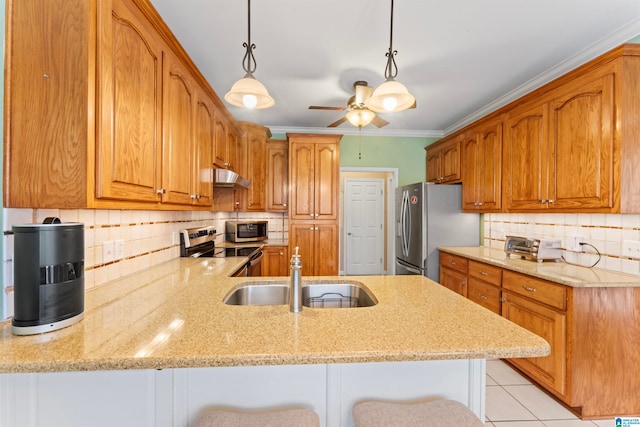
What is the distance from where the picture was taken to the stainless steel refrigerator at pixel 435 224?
3520 millimetres

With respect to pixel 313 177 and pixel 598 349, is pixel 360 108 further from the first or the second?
pixel 598 349

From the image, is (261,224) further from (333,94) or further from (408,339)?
(408,339)

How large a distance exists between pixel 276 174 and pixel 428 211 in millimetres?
2092

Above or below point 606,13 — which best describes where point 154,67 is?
below

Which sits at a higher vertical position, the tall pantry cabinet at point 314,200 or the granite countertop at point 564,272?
the tall pantry cabinet at point 314,200

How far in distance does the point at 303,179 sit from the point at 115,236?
8.39ft

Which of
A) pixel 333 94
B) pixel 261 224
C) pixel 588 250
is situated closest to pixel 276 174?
pixel 261 224


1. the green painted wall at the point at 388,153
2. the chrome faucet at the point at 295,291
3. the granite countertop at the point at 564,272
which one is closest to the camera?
the chrome faucet at the point at 295,291

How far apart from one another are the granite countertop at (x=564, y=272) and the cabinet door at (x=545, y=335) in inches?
8.9

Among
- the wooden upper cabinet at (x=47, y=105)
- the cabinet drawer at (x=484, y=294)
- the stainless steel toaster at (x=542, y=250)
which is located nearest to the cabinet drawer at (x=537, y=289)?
the cabinet drawer at (x=484, y=294)

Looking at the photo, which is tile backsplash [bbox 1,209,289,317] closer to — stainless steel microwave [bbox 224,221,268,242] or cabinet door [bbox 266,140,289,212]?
stainless steel microwave [bbox 224,221,268,242]

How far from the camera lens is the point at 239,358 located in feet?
2.71

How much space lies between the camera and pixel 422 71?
106 inches

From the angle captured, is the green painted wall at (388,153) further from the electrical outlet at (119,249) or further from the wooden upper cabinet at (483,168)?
the electrical outlet at (119,249)
